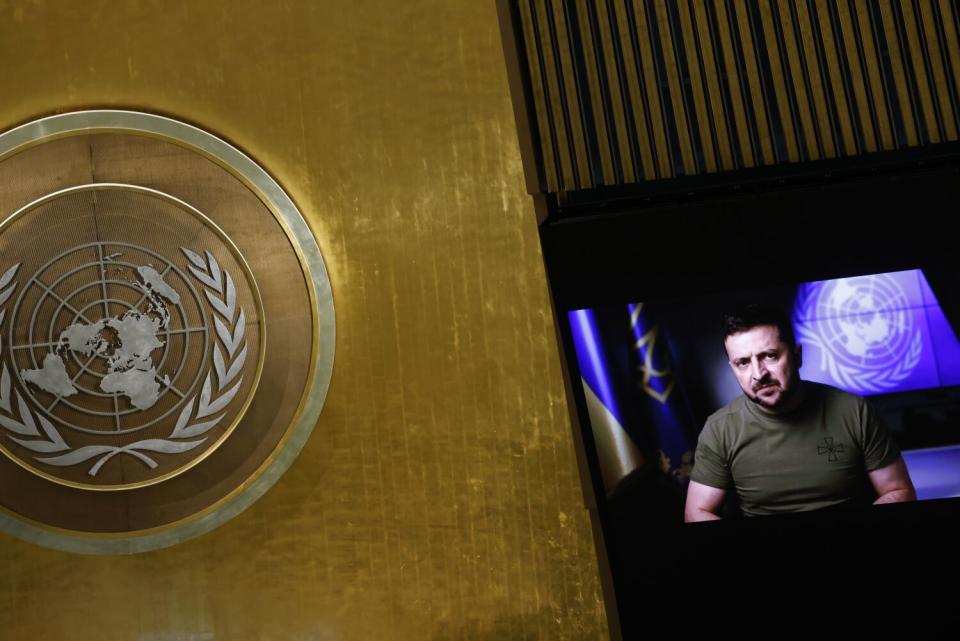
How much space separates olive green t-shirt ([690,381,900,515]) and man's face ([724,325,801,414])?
1.4 inches

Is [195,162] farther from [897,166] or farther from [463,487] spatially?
[897,166]

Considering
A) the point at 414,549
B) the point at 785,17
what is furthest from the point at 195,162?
the point at 785,17

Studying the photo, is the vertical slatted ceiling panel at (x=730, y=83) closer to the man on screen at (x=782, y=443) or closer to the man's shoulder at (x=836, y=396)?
the man on screen at (x=782, y=443)

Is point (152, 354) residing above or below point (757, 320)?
above

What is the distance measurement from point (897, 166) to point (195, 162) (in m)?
2.48

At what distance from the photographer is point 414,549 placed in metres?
3.08

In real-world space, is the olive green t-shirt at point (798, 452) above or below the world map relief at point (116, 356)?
below

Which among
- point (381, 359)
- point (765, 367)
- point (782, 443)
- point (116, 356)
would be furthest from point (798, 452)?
point (116, 356)

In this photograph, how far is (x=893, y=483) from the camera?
2.80 metres

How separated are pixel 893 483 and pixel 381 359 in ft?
5.73

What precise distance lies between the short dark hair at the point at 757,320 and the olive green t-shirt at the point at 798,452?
0.18 meters

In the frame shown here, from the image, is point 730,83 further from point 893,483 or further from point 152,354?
point 152,354

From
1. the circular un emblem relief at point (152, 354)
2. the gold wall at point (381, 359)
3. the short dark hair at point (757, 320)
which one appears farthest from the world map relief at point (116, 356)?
the short dark hair at point (757, 320)

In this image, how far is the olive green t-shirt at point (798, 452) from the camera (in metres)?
2.81
